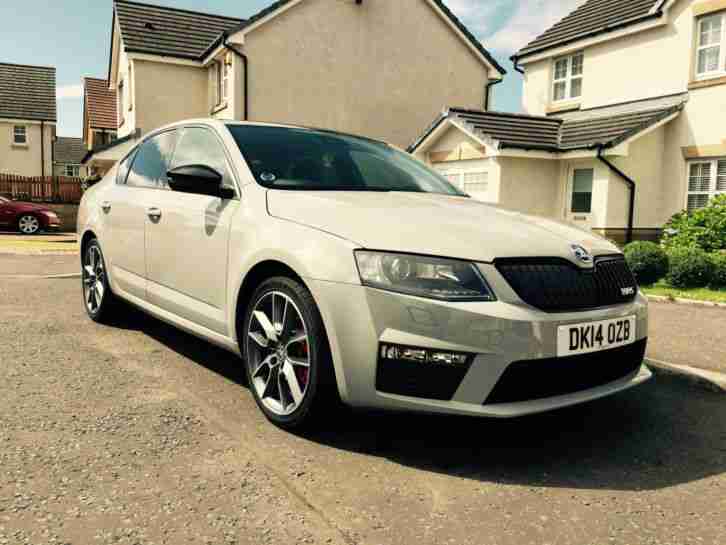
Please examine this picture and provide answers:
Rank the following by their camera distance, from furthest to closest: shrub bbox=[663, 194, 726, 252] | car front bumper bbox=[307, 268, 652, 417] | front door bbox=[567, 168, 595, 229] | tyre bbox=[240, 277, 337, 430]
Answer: front door bbox=[567, 168, 595, 229]
shrub bbox=[663, 194, 726, 252]
tyre bbox=[240, 277, 337, 430]
car front bumper bbox=[307, 268, 652, 417]

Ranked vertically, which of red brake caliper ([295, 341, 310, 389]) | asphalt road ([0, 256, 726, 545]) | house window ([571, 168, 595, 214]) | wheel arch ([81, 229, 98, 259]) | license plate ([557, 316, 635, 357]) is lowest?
asphalt road ([0, 256, 726, 545])

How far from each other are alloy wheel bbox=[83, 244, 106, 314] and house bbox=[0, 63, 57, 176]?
35872 millimetres

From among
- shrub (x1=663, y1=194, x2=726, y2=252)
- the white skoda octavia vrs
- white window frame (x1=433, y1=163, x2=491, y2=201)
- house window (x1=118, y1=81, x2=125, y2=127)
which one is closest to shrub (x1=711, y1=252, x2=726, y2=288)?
shrub (x1=663, y1=194, x2=726, y2=252)

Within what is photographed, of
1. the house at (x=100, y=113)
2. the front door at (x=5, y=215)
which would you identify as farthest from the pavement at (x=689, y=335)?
the house at (x=100, y=113)

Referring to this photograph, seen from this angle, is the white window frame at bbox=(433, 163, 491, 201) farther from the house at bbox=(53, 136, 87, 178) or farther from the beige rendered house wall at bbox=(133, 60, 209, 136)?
the house at bbox=(53, 136, 87, 178)

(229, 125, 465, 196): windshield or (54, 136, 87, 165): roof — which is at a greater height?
(54, 136, 87, 165): roof

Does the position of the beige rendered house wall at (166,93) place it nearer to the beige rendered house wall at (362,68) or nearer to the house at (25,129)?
the beige rendered house wall at (362,68)

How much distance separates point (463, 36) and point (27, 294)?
20218mm

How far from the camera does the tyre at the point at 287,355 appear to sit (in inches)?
123

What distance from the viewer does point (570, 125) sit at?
60.2ft

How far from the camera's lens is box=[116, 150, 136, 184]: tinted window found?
5.42 meters

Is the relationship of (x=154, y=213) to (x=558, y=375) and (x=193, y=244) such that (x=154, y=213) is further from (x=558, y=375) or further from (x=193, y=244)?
(x=558, y=375)

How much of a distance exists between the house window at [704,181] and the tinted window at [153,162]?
44.5 feet

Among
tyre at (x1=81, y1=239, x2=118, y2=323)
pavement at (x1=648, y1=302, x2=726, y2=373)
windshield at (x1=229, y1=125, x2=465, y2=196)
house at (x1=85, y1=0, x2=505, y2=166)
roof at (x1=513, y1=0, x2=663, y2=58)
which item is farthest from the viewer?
house at (x1=85, y1=0, x2=505, y2=166)
